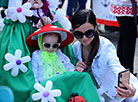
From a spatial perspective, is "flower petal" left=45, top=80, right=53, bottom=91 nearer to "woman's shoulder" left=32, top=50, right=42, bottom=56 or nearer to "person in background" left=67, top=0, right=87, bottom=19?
"woman's shoulder" left=32, top=50, right=42, bottom=56

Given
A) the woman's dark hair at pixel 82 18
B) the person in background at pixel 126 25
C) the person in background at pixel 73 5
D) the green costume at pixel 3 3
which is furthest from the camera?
the person in background at pixel 73 5

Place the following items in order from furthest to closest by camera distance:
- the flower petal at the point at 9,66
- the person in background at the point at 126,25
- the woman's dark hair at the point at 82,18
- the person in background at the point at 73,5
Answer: the person in background at the point at 73,5 < the person in background at the point at 126,25 < the woman's dark hair at the point at 82,18 < the flower petal at the point at 9,66

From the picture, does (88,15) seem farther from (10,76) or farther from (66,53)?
(10,76)

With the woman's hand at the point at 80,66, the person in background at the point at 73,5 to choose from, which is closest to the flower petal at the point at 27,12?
the woman's hand at the point at 80,66

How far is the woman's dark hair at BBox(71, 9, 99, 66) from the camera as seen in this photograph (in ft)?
7.78

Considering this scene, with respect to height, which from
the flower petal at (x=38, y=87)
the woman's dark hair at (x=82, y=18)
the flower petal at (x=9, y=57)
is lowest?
the flower petal at (x=38, y=87)

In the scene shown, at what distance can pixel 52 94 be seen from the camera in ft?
6.95

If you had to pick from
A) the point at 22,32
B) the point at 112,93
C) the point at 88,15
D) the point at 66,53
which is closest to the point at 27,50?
the point at 22,32

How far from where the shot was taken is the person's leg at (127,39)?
3.39m

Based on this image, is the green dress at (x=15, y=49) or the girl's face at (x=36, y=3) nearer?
the green dress at (x=15, y=49)

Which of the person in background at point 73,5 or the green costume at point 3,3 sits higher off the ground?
the green costume at point 3,3

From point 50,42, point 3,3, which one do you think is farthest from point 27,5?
point 50,42

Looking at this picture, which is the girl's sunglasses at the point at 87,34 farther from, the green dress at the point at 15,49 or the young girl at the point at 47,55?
Result: the green dress at the point at 15,49

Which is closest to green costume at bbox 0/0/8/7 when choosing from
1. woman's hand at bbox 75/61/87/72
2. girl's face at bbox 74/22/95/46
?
girl's face at bbox 74/22/95/46
